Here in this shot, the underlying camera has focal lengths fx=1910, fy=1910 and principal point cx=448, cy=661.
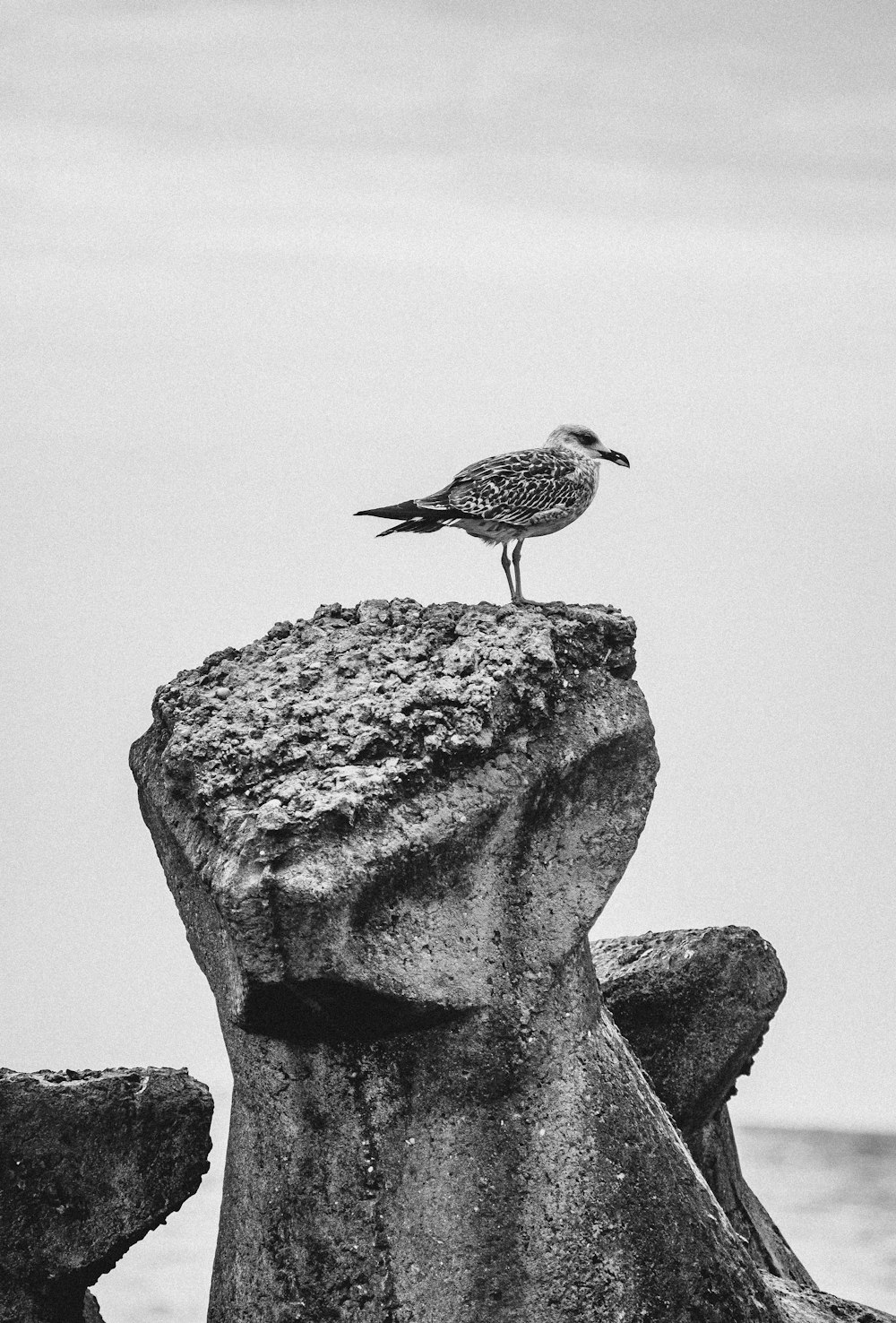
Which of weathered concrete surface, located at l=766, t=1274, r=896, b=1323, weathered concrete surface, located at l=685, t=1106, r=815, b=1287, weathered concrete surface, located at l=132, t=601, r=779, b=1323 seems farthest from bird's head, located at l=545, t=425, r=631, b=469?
weathered concrete surface, located at l=766, t=1274, r=896, b=1323

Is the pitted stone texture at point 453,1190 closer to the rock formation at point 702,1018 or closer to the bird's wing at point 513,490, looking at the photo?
the rock formation at point 702,1018

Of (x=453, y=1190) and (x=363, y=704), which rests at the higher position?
(x=363, y=704)

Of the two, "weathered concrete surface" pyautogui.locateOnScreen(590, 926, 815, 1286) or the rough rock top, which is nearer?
the rough rock top

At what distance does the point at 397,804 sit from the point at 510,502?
189 cm

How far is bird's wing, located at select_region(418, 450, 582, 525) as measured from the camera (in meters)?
6.77

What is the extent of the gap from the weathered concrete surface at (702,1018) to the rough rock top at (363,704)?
1896mm

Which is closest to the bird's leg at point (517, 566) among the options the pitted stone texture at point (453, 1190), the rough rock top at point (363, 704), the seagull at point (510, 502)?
the seagull at point (510, 502)

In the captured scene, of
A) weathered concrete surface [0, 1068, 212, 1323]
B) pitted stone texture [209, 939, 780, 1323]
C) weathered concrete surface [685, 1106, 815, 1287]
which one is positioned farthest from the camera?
weathered concrete surface [685, 1106, 815, 1287]

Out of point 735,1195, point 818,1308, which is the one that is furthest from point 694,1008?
point 818,1308

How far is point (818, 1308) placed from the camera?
6363mm

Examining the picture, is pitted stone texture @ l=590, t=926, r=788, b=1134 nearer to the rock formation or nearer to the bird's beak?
the rock formation

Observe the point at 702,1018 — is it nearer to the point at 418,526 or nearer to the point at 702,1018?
the point at 702,1018

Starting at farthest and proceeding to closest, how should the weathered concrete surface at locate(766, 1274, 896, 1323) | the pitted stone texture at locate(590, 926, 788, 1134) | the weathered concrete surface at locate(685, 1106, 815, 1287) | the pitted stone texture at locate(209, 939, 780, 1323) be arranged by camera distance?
1. the weathered concrete surface at locate(685, 1106, 815, 1287)
2. the pitted stone texture at locate(590, 926, 788, 1134)
3. the weathered concrete surface at locate(766, 1274, 896, 1323)
4. the pitted stone texture at locate(209, 939, 780, 1323)

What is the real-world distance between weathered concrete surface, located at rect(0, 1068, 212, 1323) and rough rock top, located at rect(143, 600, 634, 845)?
1.07 m
